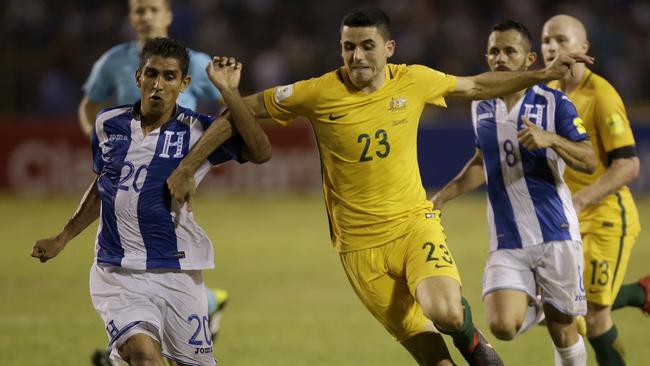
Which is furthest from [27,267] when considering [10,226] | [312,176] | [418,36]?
[418,36]

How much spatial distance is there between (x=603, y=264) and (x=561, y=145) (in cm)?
128

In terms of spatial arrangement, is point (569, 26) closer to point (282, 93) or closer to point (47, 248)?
point (282, 93)

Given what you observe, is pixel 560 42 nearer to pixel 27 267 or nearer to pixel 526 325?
pixel 526 325

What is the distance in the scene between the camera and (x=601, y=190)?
691cm

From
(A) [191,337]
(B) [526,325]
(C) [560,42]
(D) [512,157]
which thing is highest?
(C) [560,42]

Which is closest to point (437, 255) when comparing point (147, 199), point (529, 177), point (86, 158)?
point (529, 177)

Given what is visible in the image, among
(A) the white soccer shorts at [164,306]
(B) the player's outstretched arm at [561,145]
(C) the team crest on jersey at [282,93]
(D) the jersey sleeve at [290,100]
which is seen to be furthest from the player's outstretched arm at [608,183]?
(A) the white soccer shorts at [164,306]

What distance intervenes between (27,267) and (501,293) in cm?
738

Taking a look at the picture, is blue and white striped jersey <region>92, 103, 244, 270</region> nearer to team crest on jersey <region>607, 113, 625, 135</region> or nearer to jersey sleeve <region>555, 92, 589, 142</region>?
jersey sleeve <region>555, 92, 589, 142</region>

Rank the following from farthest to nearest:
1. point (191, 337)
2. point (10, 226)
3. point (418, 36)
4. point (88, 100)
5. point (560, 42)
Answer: point (418, 36)
point (10, 226)
point (88, 100)
point (560, 42)
point (191, 337)

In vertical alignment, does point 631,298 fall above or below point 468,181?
below

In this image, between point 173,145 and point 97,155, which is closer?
point 173,145

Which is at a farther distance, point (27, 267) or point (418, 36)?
point (418, 36)

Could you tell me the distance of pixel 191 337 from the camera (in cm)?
582
